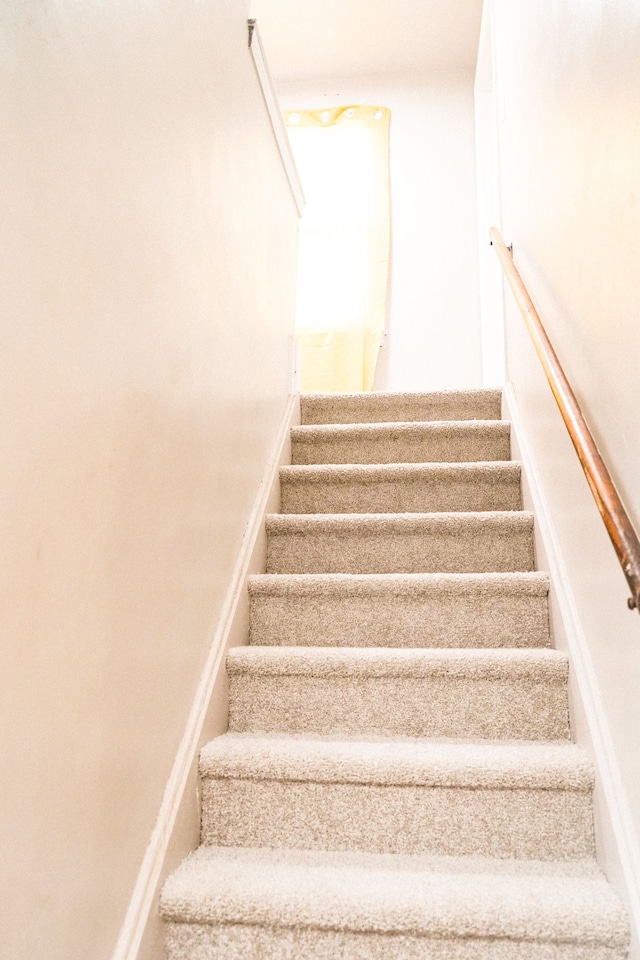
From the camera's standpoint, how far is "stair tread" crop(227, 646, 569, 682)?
1.67 m

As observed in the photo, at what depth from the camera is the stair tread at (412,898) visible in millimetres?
1201

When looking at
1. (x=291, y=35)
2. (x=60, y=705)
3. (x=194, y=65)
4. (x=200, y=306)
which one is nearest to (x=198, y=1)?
(x=194, y=65)

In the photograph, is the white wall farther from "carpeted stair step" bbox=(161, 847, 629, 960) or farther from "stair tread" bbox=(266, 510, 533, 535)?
"carpeted stair step" bbox=(161, 847, 629, 960)

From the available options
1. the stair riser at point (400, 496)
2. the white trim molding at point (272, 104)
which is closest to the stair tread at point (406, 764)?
the stair riser at point (400, 496)

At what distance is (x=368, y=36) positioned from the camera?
4.39 meters

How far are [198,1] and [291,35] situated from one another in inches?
119

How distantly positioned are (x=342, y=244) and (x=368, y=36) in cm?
125

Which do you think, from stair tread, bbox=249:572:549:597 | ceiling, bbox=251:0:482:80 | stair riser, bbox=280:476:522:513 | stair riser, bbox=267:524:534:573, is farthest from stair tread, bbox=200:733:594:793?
ceiling, bbox=251:0:482:80

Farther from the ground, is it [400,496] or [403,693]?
[400,496]

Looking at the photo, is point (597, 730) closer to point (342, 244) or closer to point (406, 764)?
point (406, 764)

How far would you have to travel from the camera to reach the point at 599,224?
1.46m

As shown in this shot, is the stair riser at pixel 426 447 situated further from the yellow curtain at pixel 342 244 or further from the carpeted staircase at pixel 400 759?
the yellow curtain at pixel 342 244

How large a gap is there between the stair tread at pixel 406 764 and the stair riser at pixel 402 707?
0.26 ft

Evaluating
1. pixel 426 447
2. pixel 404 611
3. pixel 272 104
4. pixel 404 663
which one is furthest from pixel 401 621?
pixel 272 104
